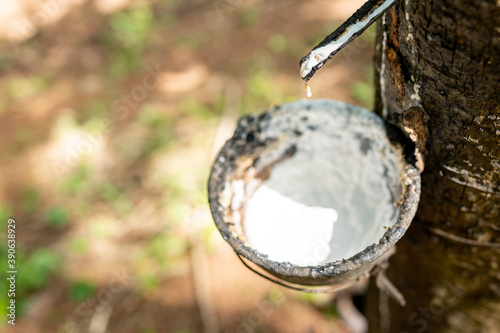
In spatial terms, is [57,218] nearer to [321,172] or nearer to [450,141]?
[321,172]

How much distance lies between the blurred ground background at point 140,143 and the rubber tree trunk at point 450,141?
176 cm

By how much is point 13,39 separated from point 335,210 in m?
6.43

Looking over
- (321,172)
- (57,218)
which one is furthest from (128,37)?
(321,172)

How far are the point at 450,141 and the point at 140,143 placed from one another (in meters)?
3.70

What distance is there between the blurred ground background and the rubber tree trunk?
176cm

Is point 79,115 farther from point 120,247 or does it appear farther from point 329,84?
point 329,84

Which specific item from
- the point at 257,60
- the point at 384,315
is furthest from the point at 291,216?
the point at 257,60

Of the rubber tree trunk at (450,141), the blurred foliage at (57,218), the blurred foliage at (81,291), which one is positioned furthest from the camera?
the blurred foliage at (57,218)

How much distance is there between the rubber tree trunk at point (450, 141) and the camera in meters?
0.95

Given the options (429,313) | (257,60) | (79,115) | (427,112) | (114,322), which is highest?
(427,112)

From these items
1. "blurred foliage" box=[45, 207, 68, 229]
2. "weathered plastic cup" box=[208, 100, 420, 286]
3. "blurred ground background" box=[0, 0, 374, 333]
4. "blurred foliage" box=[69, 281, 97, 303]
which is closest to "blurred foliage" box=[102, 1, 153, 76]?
"blurred ground background" box=[0, 0, 374, 333]

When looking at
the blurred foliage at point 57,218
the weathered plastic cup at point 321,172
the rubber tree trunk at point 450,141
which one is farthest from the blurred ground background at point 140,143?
the weathered plastic cup at point 321,172

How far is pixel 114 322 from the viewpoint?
3.29 m

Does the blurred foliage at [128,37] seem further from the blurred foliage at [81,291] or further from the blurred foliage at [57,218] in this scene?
the blurred foliage at [81,291]
